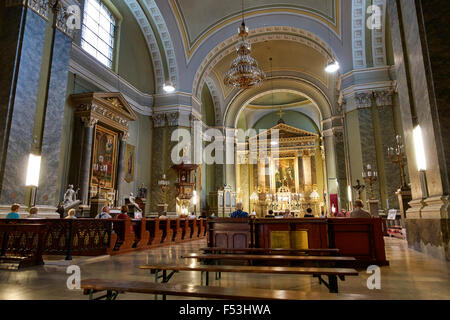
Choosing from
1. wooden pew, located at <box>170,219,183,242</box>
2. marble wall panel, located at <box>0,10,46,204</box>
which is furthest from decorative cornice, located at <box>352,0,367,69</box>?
marble wall panel, located at <box>0,10,46,204</box>

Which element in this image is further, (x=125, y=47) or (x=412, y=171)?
(x=125, y=47)

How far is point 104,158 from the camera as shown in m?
10.3

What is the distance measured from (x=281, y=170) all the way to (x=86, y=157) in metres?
17.3

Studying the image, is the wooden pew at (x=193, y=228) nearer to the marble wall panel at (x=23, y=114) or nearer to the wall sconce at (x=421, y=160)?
the marble wall panel at (x=23, y=114)

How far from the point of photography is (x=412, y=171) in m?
5.66

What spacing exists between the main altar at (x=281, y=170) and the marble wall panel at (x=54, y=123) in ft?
52.1

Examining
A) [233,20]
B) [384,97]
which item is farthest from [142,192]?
[384,97]

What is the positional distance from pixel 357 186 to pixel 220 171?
9.47 metres

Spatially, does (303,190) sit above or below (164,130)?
below

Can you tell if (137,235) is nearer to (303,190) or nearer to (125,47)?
(125,47)

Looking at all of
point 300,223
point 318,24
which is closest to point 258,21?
point 318,24

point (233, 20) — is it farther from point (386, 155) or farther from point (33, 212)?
point (33, 212)

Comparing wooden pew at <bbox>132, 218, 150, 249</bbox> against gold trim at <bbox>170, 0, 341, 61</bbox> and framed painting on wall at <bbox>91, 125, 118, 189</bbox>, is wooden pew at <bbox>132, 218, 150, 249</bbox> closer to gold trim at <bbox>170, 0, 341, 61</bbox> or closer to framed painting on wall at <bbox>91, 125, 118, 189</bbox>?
framed painting on wall at <bbox>91, 125, 118, 189</bbox>

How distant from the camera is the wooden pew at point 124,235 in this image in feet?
20.5
